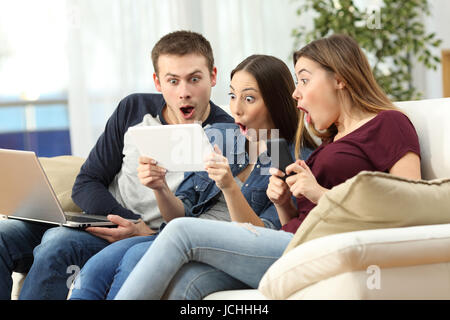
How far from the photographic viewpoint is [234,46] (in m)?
4.16

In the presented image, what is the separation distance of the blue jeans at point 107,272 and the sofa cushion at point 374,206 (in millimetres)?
472

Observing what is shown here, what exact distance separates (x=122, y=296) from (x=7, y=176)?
69 centimetres

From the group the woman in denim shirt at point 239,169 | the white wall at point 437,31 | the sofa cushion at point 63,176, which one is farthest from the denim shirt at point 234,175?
the white wall at point 437,31

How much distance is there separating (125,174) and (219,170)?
22.2 inches

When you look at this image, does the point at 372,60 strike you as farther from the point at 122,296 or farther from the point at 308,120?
the point at 122,296

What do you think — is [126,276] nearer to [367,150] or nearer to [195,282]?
[195,282]

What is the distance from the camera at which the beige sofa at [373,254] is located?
1186 millimetres

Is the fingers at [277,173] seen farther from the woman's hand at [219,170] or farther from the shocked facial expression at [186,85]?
the shocked facial expression at [186,85]

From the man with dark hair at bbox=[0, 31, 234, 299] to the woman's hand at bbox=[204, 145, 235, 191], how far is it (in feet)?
1.26

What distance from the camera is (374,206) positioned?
1245mm

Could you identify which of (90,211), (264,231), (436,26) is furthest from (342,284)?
(436,26)

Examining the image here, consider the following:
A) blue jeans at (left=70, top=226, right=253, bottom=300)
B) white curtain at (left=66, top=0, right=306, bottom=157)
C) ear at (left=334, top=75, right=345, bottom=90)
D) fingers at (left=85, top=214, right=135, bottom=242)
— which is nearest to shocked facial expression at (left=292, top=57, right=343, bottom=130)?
ear at (left=334, top=75, right=345, bottom=90)

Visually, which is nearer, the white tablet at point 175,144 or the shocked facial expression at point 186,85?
the white tablet at point 175,144
